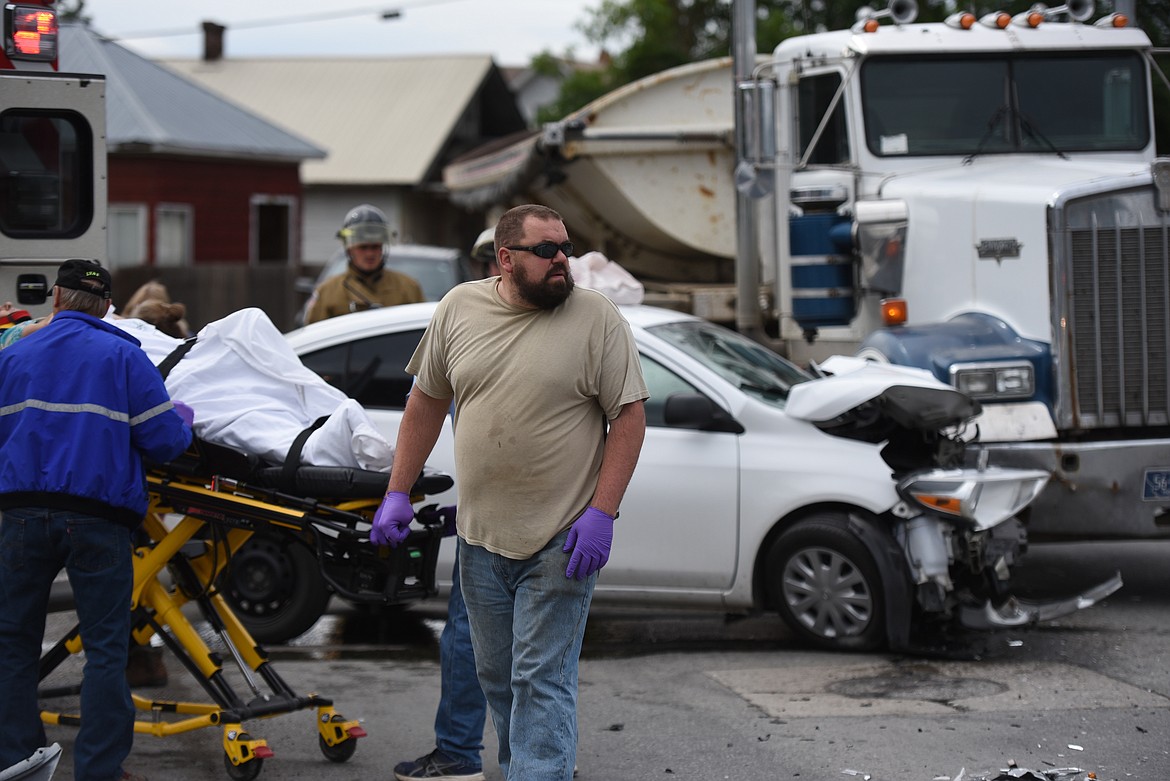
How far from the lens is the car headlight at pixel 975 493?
22.2ft

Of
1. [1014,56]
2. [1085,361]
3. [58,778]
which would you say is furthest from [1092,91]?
[58,778]

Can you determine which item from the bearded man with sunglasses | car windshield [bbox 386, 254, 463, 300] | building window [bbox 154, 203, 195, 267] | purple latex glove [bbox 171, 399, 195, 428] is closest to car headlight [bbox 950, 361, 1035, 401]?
the bearded man with sunglasses

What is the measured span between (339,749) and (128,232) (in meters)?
25.6

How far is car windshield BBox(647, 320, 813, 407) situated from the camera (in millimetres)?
7539

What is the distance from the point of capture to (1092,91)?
9367mm

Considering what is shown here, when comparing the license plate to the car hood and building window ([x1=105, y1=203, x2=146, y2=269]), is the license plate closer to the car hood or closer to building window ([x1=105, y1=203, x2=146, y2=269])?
the car hood

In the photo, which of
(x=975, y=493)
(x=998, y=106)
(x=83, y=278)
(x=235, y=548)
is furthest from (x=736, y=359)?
(x=83, y=278)

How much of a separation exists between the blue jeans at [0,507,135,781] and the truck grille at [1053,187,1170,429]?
4.98 meters

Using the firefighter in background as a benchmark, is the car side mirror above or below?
below

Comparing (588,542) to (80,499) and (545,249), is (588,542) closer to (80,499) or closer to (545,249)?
(545,249)

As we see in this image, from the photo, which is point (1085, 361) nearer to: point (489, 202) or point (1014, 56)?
point (1014, 56)

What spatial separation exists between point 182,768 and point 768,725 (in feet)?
Answer: 7.44

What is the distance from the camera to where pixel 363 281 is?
9.00 m

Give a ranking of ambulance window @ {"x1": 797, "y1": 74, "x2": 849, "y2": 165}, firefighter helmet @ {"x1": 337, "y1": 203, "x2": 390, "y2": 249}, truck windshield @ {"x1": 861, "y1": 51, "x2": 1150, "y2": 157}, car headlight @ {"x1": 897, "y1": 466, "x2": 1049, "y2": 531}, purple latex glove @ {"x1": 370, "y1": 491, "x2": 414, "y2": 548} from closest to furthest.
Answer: purple latex glove @ {"x1": 370, "y1": 491, "x2": 414, "y2": 548} < car headlight @ {"x1": 897, "y1": 466, "x2": 1049, "y2": 531} < firefighter helmet @ {"x1": 337, "y1": 203, "x2": 390, "y2": 249} < truck windshield @ {"x1": 861, "y1": 51, "x2": 1150, "y2": 157} < ambulance window @ {"x1": 797, "y1": 74, "x2": 849, "y2": 165}
